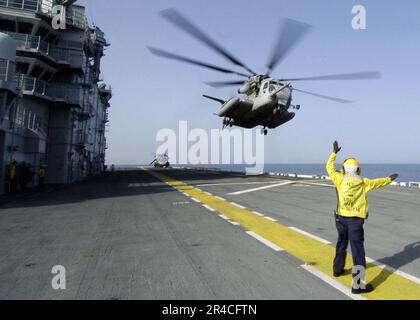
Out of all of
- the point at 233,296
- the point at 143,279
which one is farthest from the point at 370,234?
the point at 143,279

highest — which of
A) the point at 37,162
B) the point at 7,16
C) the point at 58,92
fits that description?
the point at 7,16

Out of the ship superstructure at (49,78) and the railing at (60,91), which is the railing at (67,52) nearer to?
the ship superstructure at (49,78)

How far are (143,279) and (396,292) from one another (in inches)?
144

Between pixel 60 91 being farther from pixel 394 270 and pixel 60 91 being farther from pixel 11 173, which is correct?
pixel 394 270

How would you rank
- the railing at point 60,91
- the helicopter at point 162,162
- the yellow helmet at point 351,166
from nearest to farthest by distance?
the yellow helmet at point 351,166 → the railing at point 60,91 → the helicopter at point 162,162

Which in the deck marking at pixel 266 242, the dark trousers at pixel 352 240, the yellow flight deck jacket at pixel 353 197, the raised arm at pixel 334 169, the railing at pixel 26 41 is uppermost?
the railing at pixel 26 41

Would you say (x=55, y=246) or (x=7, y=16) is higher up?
(x=7, y=16)

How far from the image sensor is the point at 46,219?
35.7 ft

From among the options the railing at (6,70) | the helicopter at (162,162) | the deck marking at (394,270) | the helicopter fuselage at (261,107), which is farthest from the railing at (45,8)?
the helicopter at (162,162)

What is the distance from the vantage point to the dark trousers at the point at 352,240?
5.02 m

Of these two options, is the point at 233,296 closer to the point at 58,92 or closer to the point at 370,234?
the point at 370,234

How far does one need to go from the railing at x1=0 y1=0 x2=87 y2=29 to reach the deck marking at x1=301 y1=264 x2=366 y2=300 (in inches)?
1127

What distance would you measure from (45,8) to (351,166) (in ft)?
100
